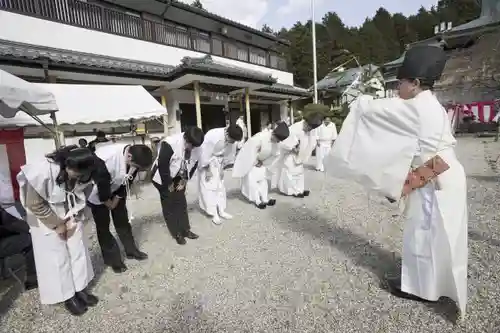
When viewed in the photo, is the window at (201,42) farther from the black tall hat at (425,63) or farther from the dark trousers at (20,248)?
the black tall hat at (425,63)

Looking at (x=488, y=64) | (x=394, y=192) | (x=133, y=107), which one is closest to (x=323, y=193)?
(x=394, y=192)

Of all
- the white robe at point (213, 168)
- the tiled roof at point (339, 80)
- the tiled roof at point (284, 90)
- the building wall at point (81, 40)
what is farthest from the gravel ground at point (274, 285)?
the tiled roof at point (339, 80)

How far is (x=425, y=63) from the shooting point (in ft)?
7.98

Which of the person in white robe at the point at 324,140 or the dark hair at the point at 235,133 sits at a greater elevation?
the dark hair at the point at 235,133

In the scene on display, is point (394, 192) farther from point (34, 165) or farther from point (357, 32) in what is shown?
point (357, 32)

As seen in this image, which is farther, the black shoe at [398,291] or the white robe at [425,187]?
the black shoe at [398,291]

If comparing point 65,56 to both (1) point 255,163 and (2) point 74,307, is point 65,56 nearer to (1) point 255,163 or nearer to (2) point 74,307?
(1) point 255,163

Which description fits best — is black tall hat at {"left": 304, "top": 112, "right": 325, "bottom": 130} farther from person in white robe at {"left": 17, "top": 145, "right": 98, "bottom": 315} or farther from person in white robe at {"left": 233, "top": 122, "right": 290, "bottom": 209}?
person in white robe at {"left": 17, "top": 145, "right": 98, "bottom": 315}

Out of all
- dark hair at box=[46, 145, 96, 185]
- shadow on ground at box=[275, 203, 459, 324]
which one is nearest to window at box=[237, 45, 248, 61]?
shadow on ground at box=[275, 203, 459, 324]

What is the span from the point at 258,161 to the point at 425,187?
3.79 metres

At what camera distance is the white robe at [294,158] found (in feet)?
21.1

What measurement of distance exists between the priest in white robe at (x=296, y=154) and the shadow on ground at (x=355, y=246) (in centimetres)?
109

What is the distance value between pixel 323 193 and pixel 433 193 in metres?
4.41

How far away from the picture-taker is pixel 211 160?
16.2 feet
